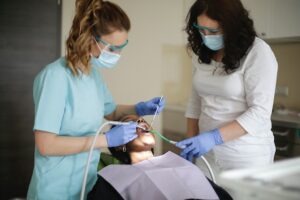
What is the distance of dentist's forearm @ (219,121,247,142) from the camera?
1401mm

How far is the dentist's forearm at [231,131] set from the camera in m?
1.40

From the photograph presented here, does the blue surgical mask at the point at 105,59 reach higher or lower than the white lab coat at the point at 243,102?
higher

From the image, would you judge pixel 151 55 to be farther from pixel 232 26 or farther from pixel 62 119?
pixel 62 119

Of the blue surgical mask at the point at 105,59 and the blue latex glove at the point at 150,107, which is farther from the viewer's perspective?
the blue latex glove at the point at 150,107

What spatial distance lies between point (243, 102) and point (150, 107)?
1.52 ft

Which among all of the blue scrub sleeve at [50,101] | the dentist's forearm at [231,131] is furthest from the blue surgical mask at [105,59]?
the dentist's forearm at [231,131]

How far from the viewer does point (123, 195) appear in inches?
50.1

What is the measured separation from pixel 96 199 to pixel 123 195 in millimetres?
107

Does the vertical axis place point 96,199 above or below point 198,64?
below

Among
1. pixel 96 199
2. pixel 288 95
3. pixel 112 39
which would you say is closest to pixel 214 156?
pixel 96 199

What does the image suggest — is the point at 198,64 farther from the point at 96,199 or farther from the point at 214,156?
the point at 96,199

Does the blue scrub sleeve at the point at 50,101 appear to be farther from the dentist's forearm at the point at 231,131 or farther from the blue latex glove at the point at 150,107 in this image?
the dentist's forearm at the point at 231,131

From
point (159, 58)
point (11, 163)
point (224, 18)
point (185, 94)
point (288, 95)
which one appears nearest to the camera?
point (224, 18)

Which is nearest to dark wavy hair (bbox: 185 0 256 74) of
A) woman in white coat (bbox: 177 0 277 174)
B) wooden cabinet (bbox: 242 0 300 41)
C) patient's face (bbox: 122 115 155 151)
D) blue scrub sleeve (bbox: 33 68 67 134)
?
woman in white coat (bbox: 177 0 277 174)
